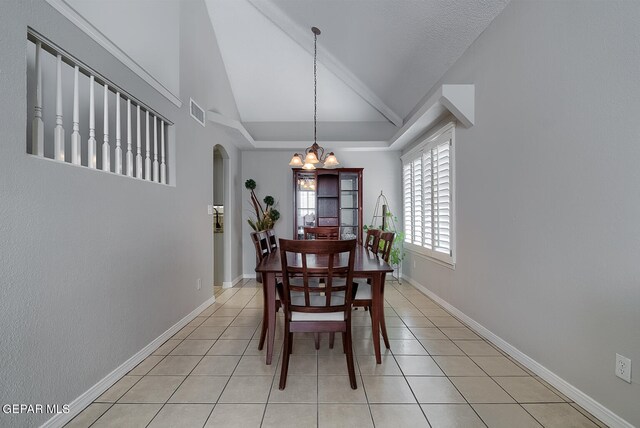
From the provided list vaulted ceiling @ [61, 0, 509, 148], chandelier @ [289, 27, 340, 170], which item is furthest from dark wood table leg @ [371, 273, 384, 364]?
vaulted ceiling @ [61, 0, 509, 148]

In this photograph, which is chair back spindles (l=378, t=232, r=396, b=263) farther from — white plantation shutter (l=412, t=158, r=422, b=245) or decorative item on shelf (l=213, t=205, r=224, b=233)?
decorative item on shelf (l=213, t=205, r=224, b=233)

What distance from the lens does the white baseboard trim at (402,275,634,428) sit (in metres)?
1.56

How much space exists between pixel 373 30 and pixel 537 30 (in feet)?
6.05

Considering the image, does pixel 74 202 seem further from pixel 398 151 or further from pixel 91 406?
pixel 398 151

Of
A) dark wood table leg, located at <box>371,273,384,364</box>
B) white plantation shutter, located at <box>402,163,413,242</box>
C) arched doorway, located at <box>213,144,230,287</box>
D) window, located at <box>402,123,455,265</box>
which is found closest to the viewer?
dark wood table leg, located at <box>371,273,384,364</box>

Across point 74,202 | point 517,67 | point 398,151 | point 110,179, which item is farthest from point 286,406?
point 398,151

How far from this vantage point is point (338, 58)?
4.32 metres

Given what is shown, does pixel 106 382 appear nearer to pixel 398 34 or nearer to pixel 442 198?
pixel 442 198

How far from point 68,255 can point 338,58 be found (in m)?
4.04

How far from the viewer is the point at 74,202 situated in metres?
1.70

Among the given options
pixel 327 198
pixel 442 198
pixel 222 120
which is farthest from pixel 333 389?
pixel 327 198

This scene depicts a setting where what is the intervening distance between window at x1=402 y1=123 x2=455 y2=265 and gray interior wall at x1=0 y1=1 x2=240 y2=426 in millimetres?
3016

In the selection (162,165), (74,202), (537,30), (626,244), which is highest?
(537,30)

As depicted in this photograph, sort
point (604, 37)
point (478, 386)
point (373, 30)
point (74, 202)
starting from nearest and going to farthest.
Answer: point (604, 37) < point (74, 202) < point (478, 386) < point (373, 30)
